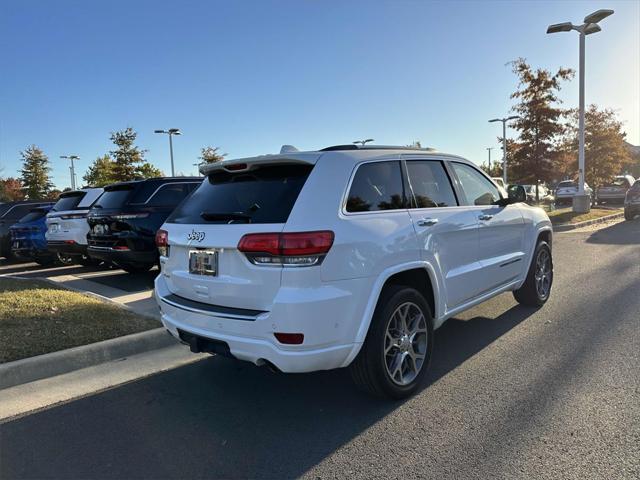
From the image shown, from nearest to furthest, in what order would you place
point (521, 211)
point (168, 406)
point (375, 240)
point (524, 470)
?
Result: 1. point (524, 470)
2. point (375, 240)
3. point (168, 406)
4. point (521, 211)

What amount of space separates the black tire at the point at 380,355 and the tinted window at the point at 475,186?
5.09 ft

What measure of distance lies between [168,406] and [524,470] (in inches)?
97.6

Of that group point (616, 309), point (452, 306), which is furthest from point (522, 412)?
point (616, 309)

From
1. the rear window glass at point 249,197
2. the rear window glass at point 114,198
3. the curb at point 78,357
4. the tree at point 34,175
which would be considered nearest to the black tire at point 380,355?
the rear window glass at point 249,197

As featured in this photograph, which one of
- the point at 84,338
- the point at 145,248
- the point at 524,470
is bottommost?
the point at 524,470

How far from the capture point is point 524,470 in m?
2.69

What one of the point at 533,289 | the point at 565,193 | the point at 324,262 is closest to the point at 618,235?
the point at 533,289

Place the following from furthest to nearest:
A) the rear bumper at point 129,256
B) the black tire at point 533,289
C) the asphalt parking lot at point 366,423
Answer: the rear bumper at point 129,256
the black tire at point 533,289
the asphalt parking lot at point 366,423

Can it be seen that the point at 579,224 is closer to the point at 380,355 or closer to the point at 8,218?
the point at 380,355

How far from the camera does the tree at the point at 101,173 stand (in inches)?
1493

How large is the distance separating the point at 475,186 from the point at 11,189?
2277 inches

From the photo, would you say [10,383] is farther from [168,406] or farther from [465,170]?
[465,170]

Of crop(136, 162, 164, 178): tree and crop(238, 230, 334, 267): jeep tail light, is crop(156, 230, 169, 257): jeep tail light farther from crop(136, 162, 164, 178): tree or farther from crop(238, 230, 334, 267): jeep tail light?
crop(136, 162, 164, 178): tree

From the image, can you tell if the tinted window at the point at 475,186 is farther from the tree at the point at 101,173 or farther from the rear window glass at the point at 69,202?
the tree at the point at 101,173
